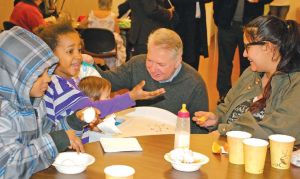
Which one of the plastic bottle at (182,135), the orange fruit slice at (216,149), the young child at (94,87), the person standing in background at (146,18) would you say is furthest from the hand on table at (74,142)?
the person standing in background at (146,18)

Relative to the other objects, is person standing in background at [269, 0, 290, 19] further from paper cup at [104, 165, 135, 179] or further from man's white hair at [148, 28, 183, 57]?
paper cup at [104, 165, 135, 179]

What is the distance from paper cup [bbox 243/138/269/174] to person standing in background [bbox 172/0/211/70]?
367 cm

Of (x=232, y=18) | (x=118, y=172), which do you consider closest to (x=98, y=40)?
(x=232, y=18)

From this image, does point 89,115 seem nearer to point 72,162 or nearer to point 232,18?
point 72,162

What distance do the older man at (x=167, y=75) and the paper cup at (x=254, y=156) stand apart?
1260mm

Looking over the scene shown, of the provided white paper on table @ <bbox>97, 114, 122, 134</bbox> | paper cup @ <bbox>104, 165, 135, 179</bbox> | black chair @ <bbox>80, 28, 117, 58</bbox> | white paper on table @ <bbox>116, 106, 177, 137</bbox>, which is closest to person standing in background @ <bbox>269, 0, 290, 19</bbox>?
black chair @ <bbox>80, 28, 117, 58</bbox>

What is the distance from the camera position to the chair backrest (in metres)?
6.14

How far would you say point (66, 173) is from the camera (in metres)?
1.80

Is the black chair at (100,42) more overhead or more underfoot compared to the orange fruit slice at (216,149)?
more overhead

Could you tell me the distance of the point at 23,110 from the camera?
187 cm

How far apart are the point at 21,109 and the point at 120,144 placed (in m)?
0.50

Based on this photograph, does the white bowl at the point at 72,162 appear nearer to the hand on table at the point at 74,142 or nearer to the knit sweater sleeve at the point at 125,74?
the hand on table at the point at 74,142

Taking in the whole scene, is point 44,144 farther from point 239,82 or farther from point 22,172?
point 239,82

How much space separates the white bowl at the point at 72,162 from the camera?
5.86 feet
